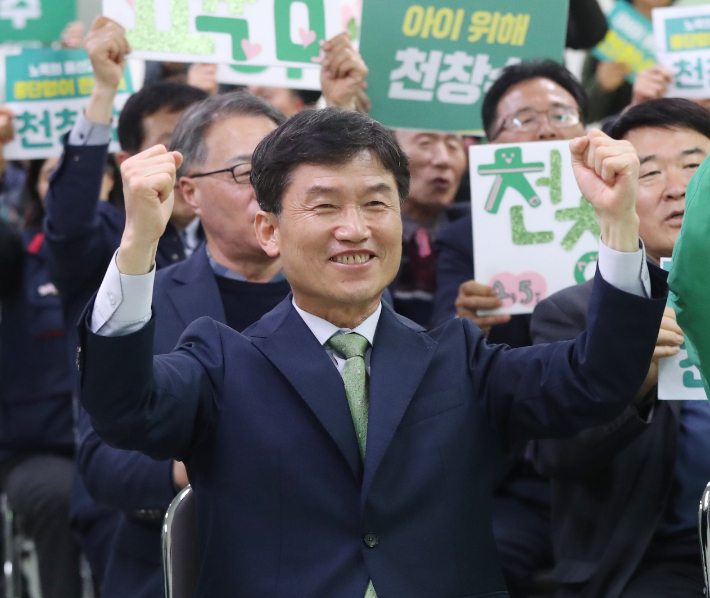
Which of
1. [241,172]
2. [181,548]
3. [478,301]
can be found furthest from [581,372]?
[241,172]

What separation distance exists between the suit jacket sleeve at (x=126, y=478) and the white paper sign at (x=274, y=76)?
1.61 metres

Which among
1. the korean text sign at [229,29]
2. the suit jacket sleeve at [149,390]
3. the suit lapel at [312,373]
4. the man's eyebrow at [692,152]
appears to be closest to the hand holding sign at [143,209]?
the suit jacket sleeve at [149,390]

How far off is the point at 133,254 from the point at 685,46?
8.25 feet

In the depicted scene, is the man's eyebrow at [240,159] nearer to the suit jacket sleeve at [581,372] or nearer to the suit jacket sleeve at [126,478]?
the suit jacket sleeve at [126,478]

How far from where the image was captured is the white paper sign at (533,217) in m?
2.90

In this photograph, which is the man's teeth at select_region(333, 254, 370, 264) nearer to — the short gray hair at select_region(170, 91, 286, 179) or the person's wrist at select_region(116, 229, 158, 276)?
the person's wrist at select_region(116, 229, 158, 276)

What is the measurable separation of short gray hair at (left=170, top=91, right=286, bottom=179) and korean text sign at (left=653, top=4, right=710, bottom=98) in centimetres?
147

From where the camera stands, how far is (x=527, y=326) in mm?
3348

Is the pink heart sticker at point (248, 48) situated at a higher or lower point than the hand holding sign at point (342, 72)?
higher

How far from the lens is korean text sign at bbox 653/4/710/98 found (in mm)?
3539

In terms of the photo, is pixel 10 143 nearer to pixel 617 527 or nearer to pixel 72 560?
pixel 72 560

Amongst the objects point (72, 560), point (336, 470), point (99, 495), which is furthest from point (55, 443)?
point (336, 470)

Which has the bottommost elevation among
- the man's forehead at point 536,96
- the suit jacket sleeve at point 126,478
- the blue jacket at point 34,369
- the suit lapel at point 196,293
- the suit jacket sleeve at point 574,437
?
the blue jacket at point 34,369

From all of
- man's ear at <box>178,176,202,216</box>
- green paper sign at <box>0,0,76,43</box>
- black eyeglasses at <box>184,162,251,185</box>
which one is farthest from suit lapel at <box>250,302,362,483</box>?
green paper sign at <box>0,0,76,43</box>
